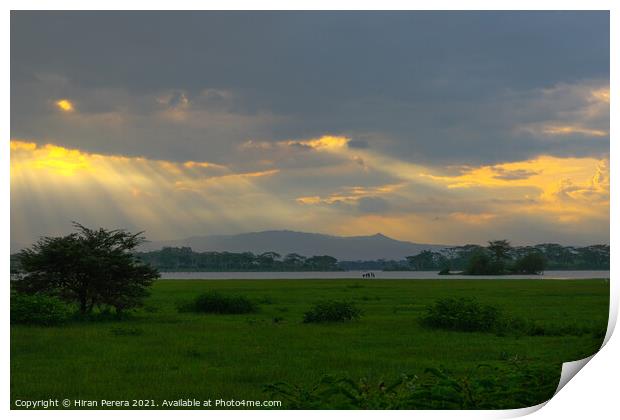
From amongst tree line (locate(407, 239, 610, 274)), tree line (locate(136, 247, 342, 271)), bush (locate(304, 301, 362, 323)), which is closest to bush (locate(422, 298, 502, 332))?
tree line (locate(407, 239, 610, 274))

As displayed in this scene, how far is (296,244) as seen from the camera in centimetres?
952

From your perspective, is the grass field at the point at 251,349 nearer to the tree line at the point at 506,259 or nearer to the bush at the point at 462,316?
the bush at the point at 462,316

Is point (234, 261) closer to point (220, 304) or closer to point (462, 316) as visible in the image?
point (220, 304)

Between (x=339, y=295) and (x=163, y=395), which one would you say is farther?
(x=339, y=295)

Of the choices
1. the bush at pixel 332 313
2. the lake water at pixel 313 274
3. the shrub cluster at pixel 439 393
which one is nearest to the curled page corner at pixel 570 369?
the shrub cluster at pixel 439 393

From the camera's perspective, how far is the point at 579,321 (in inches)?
436

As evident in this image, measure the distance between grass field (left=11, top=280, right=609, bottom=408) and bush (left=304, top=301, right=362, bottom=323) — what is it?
0.65 ft

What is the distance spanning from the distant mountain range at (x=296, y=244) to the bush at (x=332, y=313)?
150 centimetres

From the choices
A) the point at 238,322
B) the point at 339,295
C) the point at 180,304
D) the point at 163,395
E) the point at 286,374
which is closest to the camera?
the point at 163,395

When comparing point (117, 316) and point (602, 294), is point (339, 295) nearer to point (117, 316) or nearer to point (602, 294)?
point (117, 316)

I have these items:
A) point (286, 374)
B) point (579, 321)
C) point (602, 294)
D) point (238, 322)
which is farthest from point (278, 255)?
point (602, 294)

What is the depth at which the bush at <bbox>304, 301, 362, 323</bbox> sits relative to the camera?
1092 centimetres

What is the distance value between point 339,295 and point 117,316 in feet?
15.1

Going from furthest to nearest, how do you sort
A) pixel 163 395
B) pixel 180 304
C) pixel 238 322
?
1. pixel 180 304
2. pixel 238 322
3. pixel 163 395
